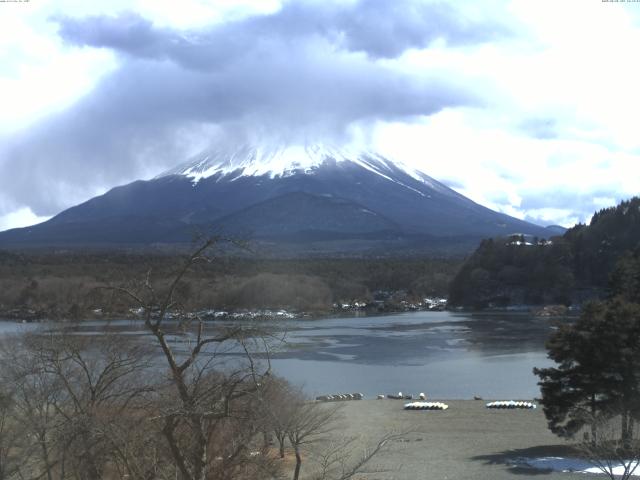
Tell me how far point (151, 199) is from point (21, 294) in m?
137

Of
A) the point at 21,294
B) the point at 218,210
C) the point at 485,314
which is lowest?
the point at 485,314

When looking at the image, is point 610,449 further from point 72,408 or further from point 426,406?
point 426,406

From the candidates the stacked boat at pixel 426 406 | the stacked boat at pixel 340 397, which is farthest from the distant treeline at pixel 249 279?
the stacked boat at pixel 426 406

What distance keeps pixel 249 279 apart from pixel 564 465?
5079cm

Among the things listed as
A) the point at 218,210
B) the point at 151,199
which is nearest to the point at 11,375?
the point at 218,210

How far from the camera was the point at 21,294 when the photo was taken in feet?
192

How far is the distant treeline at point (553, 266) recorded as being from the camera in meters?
83.9

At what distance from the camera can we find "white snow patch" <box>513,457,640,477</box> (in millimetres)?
14820

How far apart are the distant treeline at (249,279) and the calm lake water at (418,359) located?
489cm

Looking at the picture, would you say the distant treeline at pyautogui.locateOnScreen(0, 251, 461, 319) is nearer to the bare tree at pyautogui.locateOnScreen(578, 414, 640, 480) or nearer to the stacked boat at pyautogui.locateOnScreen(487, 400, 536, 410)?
the stacked boat at pyautogui.locateOnScreen(487, 400, 536, 410)

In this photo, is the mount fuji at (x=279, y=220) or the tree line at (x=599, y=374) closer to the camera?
the tree line at (x=599, y=374)

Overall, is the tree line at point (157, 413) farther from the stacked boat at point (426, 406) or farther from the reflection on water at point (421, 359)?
the stacked boat at point (426, 406)

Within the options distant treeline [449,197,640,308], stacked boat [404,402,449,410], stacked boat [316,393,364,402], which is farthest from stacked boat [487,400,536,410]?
distant treeline [449,197,640,308]

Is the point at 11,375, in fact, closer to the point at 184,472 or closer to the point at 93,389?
the point at 93,389
